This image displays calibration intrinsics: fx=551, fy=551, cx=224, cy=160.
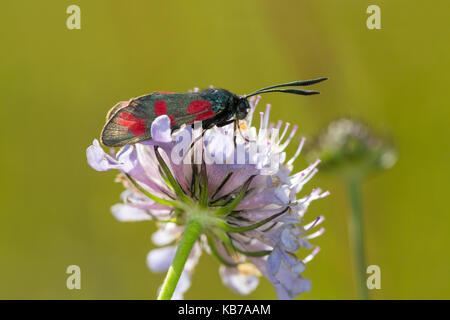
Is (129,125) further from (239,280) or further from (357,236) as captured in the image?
(357,236)

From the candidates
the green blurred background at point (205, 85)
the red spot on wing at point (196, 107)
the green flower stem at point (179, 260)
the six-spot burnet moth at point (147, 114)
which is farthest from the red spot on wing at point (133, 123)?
the green blurred background at point (205, 85)

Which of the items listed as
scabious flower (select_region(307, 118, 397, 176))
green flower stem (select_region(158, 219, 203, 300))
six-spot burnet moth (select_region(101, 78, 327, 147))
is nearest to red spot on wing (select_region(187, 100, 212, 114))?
six-spot burnet moth (select_region(101, 78, 327, 147))

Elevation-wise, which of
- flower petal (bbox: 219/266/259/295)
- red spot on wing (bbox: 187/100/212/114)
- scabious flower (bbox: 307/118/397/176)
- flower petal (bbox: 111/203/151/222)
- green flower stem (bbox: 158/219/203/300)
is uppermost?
red spot on wing (bbox: 187/100/212/114)

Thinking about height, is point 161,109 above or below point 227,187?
above

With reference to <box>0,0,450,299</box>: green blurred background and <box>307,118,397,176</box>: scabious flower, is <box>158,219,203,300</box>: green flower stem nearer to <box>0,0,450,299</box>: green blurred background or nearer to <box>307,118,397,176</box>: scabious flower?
<box>307,118,397,176</box>: scabious flower

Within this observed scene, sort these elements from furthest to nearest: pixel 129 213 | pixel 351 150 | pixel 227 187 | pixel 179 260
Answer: pixel 351 150
pixel 129 213
pixel 227 187
pixel 179 260

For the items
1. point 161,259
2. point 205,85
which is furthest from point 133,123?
point 205,85

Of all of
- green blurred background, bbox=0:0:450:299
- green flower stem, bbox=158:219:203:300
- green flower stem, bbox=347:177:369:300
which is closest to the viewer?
green flower stem, bbox=158:219:203:300
